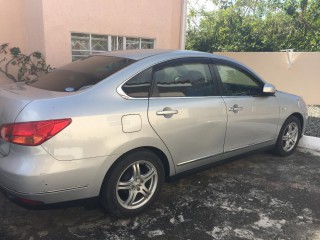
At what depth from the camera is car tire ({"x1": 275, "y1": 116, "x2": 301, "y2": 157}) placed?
15.8 ft

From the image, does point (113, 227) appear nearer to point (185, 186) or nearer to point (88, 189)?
point (88, 189)

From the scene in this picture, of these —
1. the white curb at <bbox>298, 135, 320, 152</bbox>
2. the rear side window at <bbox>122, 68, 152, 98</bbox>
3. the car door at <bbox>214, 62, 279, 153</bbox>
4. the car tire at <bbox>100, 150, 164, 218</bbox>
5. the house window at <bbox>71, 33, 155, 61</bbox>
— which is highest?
the house window at <bbox>71, 33, 155, 61</bbox>

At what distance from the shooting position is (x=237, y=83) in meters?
4.09

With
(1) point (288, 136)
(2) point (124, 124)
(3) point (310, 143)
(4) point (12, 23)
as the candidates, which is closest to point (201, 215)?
(2) point (124, 124)

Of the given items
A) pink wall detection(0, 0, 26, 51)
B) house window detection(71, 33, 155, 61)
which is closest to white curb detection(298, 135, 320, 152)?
house window detection(71, 33, 155, 61)

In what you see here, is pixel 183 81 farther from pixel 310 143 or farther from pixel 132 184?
pixel 310 143

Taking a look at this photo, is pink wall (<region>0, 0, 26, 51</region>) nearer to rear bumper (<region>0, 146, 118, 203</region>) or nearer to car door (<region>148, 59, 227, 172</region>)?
car door (<region>148, 59, 227, 172</region>)

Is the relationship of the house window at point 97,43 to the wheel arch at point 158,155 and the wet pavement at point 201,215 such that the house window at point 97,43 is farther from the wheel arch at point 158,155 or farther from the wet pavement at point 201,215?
the wheel arch at point 158,155

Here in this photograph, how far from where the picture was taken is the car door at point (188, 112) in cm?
318

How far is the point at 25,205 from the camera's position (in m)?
2.66

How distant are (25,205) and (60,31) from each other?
450cm

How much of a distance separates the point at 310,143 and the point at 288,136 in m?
0.91

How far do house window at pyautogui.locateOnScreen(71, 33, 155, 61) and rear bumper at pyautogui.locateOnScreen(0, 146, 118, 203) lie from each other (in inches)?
180


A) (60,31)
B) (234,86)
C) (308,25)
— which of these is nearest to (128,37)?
(60,31)
